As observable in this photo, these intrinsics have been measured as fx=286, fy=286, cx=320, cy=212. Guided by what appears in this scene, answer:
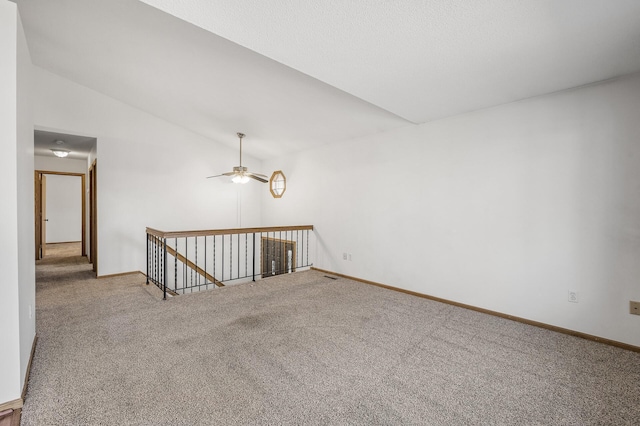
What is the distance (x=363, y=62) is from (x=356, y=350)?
96.8 inches

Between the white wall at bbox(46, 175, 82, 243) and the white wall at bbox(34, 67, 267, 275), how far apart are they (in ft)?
18.0

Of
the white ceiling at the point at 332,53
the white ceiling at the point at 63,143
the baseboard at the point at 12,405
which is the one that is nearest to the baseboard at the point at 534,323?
the white ceiling at the point at 332,53

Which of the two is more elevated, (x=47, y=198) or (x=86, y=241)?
(x=47, y=198)

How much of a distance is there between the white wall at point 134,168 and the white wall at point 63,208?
5.49 metres

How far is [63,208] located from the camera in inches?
349

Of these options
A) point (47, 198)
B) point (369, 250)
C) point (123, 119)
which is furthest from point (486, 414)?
point (47, 198)

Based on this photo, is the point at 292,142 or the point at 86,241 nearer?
the point at 292,142

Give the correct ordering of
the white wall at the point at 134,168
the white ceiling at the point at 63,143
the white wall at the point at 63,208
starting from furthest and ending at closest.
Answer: the white wall at the point at 63,208
the white ceiling at the point at 63,143
the white wall at the point at 134,168

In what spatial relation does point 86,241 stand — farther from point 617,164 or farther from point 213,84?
point 617,164

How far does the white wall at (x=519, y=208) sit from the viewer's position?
8.55 feet

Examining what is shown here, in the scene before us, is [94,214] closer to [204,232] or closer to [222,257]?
[222,257]

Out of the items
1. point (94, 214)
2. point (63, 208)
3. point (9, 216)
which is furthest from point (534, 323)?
point (63, 208)

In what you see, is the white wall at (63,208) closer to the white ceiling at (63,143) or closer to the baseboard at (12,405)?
the white ceiling at (63,143)

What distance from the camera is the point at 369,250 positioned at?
15.4 feet
